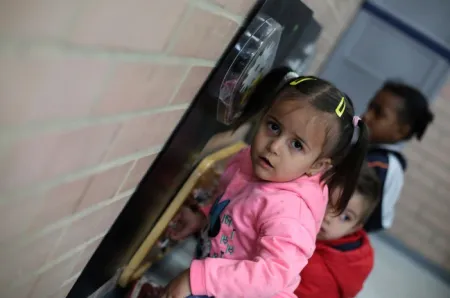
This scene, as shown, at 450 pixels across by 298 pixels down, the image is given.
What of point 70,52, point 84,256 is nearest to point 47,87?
point 70,52

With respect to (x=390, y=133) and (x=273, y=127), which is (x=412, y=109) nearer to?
(x=390, y=133)

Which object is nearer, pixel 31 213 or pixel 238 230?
pixel 31 213

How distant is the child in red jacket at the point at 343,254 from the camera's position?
1452mm

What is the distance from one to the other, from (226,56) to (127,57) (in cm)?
43

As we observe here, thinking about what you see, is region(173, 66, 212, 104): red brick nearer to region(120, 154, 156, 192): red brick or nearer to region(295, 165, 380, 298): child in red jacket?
region(120, 154, 156, 192): red brick

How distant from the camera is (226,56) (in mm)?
976

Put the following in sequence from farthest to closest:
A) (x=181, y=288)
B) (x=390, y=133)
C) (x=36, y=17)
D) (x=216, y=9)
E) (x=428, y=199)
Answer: (x=428, y=199), (x=390, y=133), (x=181, y=288), (x=216, y=9), (x=36, y=17)

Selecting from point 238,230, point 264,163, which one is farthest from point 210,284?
point 264,163

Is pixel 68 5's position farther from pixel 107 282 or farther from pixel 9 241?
pixel 107 282

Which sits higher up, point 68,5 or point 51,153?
point 68,5

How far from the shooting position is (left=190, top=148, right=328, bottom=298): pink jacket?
36.9 inches

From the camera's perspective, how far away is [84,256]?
3.06 feet

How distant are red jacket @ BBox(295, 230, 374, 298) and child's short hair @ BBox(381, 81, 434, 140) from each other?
2.26 ft

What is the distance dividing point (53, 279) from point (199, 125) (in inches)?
19.4
